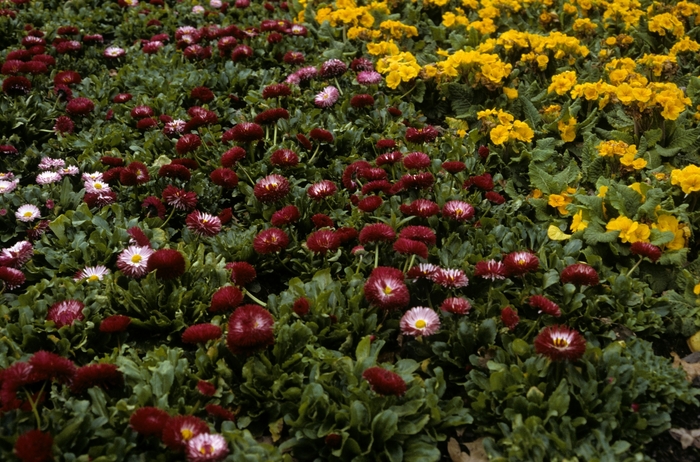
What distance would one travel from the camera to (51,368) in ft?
6.79

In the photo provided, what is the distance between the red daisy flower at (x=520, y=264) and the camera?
2605 mm

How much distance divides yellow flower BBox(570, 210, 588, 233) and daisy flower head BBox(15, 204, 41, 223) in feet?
8.97

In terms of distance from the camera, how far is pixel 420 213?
2.94 metres

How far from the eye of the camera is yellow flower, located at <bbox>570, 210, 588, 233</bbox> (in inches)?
121

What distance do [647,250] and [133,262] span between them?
2.28m

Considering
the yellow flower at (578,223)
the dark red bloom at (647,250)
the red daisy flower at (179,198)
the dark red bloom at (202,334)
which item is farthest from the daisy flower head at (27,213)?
the dark red bloom at (647,250)

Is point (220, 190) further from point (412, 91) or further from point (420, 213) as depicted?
point (412, 91)

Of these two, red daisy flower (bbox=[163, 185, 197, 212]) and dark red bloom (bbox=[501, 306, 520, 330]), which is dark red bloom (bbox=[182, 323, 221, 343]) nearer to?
red daisy flower (bbox=[163, 185, 197, 212])

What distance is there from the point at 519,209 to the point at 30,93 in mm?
3472

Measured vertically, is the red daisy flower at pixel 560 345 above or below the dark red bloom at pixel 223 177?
above

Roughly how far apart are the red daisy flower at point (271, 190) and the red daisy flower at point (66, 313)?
3.13 feet

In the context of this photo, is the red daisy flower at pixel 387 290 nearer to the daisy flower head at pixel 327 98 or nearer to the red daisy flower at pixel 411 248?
the red daisy flower at pixel 411 248

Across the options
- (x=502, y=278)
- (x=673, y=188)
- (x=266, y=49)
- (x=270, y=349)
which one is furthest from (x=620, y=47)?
(x=270, y=349)

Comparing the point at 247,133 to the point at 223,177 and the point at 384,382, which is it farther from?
the point at 384,382
